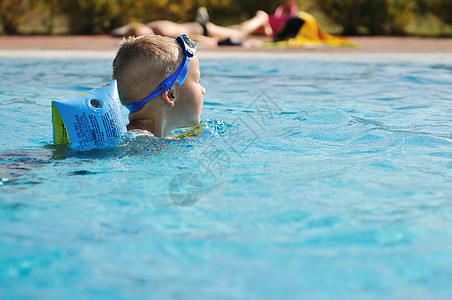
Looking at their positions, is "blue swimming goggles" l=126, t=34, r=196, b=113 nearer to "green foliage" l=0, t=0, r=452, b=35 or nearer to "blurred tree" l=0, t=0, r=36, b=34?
"green foliage" l=0, t=0, r=452, b=35

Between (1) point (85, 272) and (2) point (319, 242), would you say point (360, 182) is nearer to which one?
(2) point (319, 242)

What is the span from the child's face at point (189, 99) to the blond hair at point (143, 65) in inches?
5.2

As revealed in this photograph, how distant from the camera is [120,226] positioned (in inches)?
91.4

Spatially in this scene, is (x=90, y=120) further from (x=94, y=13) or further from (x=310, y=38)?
(x=94, y=13)

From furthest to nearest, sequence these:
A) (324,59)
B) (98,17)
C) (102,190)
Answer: (98,17) → (324,59) → (102,190)

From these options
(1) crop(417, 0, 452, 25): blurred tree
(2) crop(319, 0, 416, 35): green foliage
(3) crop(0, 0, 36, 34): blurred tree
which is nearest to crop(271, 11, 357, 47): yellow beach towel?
(2) crop(319, 0, 416, 35): green foliage

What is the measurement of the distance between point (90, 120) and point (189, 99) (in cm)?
73

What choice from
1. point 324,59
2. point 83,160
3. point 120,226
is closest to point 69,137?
point 83,160

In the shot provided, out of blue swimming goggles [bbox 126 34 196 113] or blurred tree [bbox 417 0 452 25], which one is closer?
blue swimming goggles [bbox 126 34 196 113]

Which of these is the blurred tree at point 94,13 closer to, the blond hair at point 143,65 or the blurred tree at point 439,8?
the blurred tree at point 439,8

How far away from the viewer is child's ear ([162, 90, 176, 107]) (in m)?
3.64

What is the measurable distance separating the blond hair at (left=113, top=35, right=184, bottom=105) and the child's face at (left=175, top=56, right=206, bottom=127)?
0.44 ft

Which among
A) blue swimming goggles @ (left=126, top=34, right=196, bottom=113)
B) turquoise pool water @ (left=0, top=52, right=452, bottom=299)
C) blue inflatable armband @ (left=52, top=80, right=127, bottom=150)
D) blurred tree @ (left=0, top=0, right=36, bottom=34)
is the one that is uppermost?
blurred tree @ (left=0, top=0, right=36, bottom=34)

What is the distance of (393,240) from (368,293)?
433 mm
